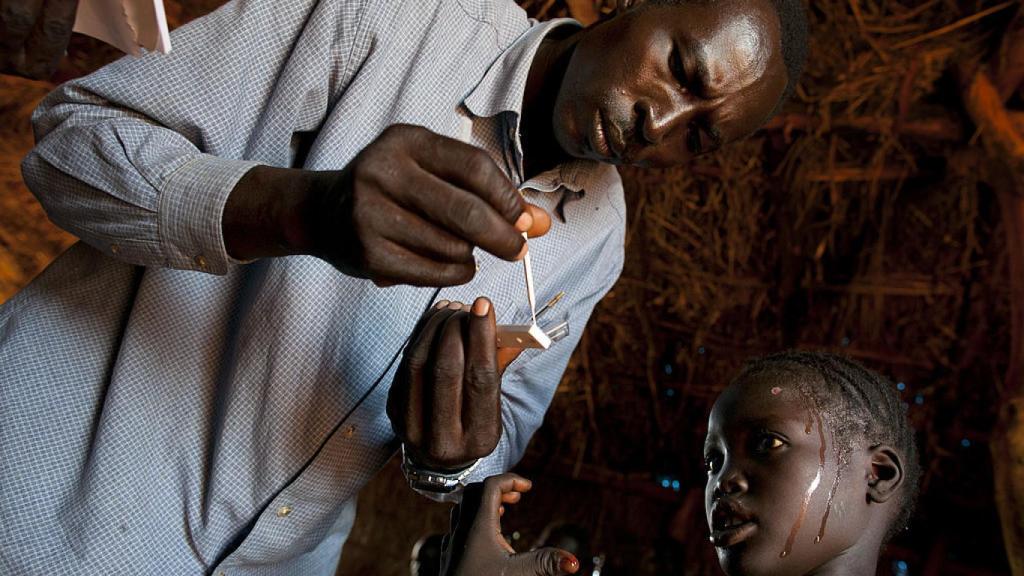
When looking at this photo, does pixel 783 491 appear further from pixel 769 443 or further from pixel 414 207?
pixel 414 207

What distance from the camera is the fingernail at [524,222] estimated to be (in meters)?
1.15

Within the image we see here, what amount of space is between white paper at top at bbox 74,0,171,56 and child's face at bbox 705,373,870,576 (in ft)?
3.48

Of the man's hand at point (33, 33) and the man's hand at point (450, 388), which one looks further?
the man's hand at point (450, 388)

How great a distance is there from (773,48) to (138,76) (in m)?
1.04

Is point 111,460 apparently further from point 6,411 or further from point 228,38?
point 228,38

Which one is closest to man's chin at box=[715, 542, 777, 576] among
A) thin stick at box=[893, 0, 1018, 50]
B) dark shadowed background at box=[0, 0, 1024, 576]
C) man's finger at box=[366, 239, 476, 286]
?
man's finger at box=[366, 239, 476, 286]

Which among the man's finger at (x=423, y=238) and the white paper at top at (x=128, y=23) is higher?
the white paper at top at (x=128, y=23)

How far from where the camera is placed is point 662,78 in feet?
5.26

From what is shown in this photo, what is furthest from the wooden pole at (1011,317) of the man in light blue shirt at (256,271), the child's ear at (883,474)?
the man in light blue shirt at (256,271)

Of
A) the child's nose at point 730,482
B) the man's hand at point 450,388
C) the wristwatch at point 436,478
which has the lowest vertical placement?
the wristwatch at point 436,478

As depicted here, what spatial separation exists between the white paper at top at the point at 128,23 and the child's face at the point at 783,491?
1062 millimetres

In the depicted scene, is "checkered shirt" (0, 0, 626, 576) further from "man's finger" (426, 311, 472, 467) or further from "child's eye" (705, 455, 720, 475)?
"child's eye" (705, 455, 720, 475)

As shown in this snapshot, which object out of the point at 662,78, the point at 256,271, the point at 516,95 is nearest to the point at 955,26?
the point at 662,78

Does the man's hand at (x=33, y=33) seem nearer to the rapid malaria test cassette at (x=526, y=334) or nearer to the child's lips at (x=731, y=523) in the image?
the rapid malaria test cassette at (x=526, y=334)
